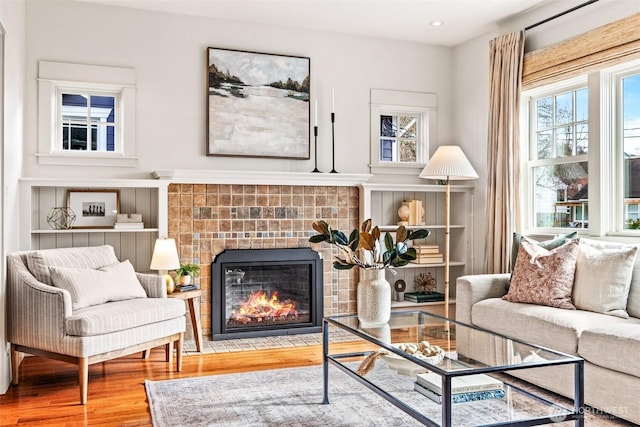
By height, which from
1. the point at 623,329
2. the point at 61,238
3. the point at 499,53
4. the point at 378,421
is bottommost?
the point at 378,421

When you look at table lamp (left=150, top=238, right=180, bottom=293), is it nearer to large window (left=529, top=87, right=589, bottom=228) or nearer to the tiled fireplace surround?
the tiled fireplace surround

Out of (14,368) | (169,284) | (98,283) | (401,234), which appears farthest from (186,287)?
(401,234)

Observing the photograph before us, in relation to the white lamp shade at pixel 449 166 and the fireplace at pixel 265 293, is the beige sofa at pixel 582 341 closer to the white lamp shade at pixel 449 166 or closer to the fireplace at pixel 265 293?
the white lamp shade at pixel 449 166

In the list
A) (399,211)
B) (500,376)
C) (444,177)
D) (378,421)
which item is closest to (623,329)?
(500,376)

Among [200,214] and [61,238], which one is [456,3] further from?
[61,238]

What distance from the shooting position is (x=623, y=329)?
116 inches

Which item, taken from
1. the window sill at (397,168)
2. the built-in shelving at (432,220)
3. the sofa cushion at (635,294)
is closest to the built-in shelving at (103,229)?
the built-in shelving at (432,220)

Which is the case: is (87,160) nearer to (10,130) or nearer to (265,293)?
(10,130)

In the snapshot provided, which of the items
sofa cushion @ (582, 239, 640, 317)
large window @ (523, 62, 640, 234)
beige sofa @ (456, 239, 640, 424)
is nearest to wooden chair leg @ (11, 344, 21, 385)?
beige sofa @ (456, 239, 640, 424)

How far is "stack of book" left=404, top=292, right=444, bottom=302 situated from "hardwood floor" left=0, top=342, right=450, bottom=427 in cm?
102

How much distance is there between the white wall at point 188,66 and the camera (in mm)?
4621

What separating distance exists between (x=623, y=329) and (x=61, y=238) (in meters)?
3.92

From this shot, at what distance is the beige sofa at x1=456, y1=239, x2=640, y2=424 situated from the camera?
9.07ft

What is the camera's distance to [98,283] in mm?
3777
